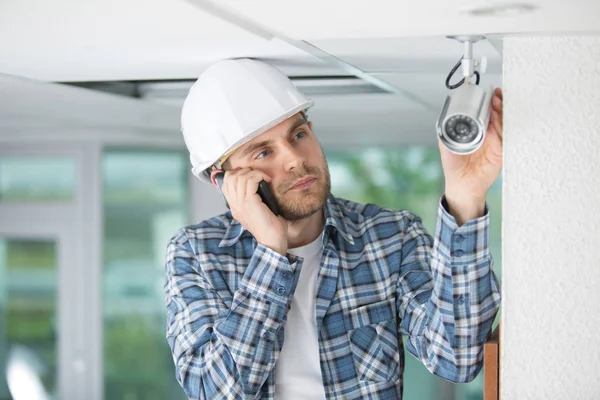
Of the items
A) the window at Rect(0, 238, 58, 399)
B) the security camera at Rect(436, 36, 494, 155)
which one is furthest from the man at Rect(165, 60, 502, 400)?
the window at Rect(0, 238, 58, 399)

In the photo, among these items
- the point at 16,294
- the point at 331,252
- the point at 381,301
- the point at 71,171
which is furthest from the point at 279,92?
the point at 16,294

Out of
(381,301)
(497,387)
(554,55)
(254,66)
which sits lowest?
(497,387)

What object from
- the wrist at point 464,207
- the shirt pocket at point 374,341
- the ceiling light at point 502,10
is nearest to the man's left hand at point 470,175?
the wrist at point 464,207

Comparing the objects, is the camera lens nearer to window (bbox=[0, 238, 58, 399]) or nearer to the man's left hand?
the man's left hand

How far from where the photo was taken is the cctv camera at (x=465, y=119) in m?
1.09

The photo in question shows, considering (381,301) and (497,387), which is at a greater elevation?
(381,301)

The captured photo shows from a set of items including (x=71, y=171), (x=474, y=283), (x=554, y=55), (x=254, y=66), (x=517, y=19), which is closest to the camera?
(x=517, y=19)

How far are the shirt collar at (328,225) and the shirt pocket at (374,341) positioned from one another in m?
0.15

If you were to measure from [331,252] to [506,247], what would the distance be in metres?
0.75

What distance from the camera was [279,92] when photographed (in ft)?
5.44

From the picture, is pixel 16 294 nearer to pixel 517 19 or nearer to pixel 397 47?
pixel 397 47

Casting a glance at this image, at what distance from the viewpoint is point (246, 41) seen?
1294 millimetres

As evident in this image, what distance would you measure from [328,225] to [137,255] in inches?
93.7

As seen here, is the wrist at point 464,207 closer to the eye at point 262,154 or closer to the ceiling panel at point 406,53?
the ceiling panel at point 406,53
